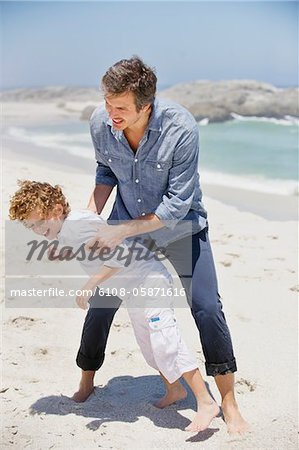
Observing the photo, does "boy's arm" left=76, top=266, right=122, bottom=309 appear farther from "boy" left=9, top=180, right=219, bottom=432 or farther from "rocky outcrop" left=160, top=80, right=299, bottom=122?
"rocky outcrop" left=160, top=80, right=299, bottom=122

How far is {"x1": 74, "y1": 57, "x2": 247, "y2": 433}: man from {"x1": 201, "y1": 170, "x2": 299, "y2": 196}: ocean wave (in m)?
6.94

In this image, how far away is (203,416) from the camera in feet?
9.49

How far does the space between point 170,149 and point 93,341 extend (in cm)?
99

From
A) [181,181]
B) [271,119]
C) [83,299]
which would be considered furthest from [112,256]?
[271,119]

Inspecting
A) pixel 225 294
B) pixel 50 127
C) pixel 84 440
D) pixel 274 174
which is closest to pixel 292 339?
pixel 225 294

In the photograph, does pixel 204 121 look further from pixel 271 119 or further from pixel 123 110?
pixel 123 110

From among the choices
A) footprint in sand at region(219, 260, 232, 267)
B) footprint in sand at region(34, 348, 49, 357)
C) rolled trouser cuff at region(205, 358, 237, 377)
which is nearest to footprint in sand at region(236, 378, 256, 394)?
rolled trouser cuff at region(205, 358, 237, 377)

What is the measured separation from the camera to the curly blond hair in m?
2.82

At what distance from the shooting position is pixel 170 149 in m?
2.72

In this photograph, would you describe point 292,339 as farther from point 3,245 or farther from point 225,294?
point 3,245

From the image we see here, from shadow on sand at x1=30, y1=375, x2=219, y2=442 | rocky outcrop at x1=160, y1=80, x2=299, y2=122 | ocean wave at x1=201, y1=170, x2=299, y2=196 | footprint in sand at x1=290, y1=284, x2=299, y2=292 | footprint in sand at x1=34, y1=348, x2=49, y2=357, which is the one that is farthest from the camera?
rocky outcrop at x1=160, y1=80, x2=299, y2=122

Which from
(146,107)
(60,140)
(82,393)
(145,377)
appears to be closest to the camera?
(146,107)

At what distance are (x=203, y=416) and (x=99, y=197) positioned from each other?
3.59 feet

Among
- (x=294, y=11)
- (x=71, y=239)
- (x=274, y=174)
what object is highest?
(x=71, y=239)
